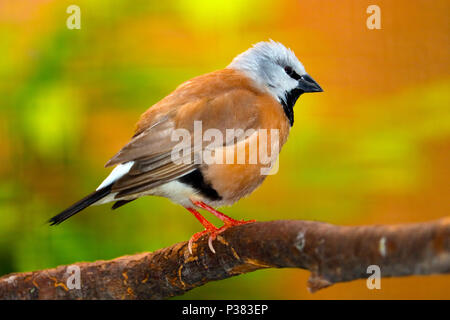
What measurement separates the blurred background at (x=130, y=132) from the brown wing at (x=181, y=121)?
0.56 metres

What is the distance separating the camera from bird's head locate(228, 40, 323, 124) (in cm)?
187

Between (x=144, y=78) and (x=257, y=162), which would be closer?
(x=257, y=162)

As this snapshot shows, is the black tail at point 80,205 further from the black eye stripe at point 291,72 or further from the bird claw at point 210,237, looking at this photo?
the black eye stripe at point 291,72

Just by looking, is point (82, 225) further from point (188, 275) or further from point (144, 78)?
point (188, 275)

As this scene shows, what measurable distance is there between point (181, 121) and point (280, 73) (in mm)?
384

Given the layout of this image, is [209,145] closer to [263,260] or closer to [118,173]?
[118,173]

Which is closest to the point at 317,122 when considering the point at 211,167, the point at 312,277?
the point at 211,167

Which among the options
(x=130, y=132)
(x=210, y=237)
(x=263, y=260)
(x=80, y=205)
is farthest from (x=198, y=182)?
(x=130, y=132)

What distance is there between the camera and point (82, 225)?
2223 millimetres

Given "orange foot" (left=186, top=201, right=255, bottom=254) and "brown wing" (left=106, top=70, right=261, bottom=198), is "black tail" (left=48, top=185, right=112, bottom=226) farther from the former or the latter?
"orange foot" (left=186, top=201, right=255, bottom=254)

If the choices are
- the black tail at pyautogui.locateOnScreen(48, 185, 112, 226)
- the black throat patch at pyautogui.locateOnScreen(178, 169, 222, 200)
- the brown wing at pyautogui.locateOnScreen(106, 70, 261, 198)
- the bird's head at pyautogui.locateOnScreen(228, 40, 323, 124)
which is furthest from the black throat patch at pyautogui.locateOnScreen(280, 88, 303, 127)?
the black tail at pyautogui.locateOnScreen(48, 185, 112, 226)

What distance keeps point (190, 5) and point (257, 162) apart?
1.04 metres

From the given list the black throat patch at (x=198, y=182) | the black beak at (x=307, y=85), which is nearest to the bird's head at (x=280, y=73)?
the black beak at (x=307, y=85)

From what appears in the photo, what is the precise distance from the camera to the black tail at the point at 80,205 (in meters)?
1.55
